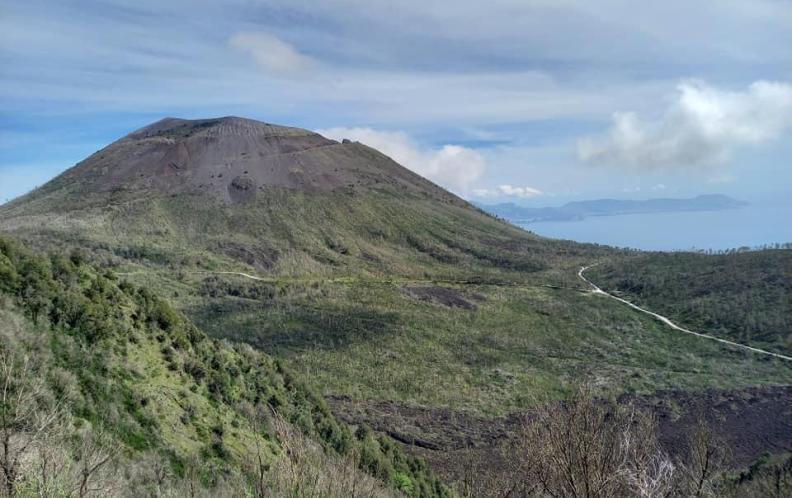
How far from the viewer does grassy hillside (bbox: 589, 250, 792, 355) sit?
33.5 m

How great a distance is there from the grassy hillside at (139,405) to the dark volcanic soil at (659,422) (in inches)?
171

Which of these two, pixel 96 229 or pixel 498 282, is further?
pixel 96 229

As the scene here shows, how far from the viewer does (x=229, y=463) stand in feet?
31.1

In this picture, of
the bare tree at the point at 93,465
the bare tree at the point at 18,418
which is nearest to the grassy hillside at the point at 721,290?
the bare tree at the point at 93,465

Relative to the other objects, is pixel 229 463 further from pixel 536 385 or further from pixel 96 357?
pixel 536 385

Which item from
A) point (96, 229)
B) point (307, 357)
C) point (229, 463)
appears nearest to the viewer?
point (229, 463)

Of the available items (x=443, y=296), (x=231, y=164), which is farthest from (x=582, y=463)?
(x=231, y=164)

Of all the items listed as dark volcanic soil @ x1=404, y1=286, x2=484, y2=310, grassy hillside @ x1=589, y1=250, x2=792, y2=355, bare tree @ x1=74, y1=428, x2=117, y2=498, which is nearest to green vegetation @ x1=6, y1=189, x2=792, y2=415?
dark volcanic soil @ x1=404, y1=286, x2=484, y2=310

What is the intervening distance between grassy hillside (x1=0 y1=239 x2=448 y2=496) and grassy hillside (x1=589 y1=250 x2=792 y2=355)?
29460 millimetres

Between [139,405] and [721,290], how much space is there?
44.2 meters

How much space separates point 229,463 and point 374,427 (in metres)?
10.9

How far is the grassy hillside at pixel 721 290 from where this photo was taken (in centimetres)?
3353

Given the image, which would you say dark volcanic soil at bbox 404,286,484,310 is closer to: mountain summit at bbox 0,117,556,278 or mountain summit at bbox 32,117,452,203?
mountain summit at bbox 0,117,556,278

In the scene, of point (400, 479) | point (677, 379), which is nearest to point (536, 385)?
point (677, 379)
